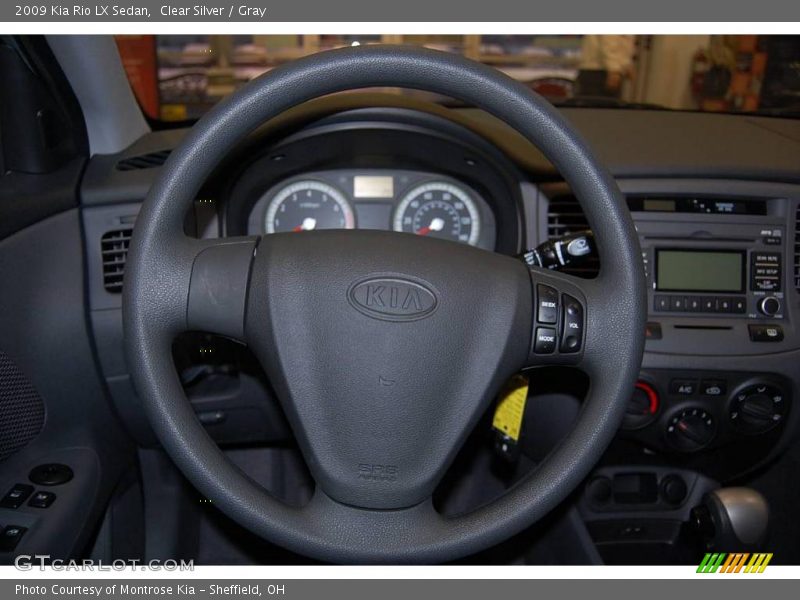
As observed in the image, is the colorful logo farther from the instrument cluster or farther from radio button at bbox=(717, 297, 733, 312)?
the instrument cluster

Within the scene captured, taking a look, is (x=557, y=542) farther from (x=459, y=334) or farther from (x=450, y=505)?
(x=459, y=334)

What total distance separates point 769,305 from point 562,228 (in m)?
0.39

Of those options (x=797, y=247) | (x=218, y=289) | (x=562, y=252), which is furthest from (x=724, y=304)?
(x=218, y=289)

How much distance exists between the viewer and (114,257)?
1.42 meters

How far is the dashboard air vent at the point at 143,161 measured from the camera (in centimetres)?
147

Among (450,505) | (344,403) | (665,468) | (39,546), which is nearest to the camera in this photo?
(344,403)

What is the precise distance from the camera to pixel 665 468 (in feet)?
5.64

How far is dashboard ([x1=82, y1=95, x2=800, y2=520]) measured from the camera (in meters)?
1.43

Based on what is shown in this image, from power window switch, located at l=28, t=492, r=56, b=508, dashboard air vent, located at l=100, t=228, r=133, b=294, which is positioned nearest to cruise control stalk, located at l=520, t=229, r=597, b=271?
dashboard air vent, located at l=100, t=228, r=133, b=294

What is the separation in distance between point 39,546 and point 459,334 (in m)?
0.70

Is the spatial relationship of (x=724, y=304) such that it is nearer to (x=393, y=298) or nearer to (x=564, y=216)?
(x=564, y=216)

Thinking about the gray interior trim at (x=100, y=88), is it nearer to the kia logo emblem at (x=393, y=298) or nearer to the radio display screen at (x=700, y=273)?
the kia logo emblem at (x=393, y=298)

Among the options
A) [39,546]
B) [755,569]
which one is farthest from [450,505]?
[39,546]

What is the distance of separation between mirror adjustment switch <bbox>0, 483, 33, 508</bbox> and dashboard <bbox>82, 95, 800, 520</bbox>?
0.21 metres
